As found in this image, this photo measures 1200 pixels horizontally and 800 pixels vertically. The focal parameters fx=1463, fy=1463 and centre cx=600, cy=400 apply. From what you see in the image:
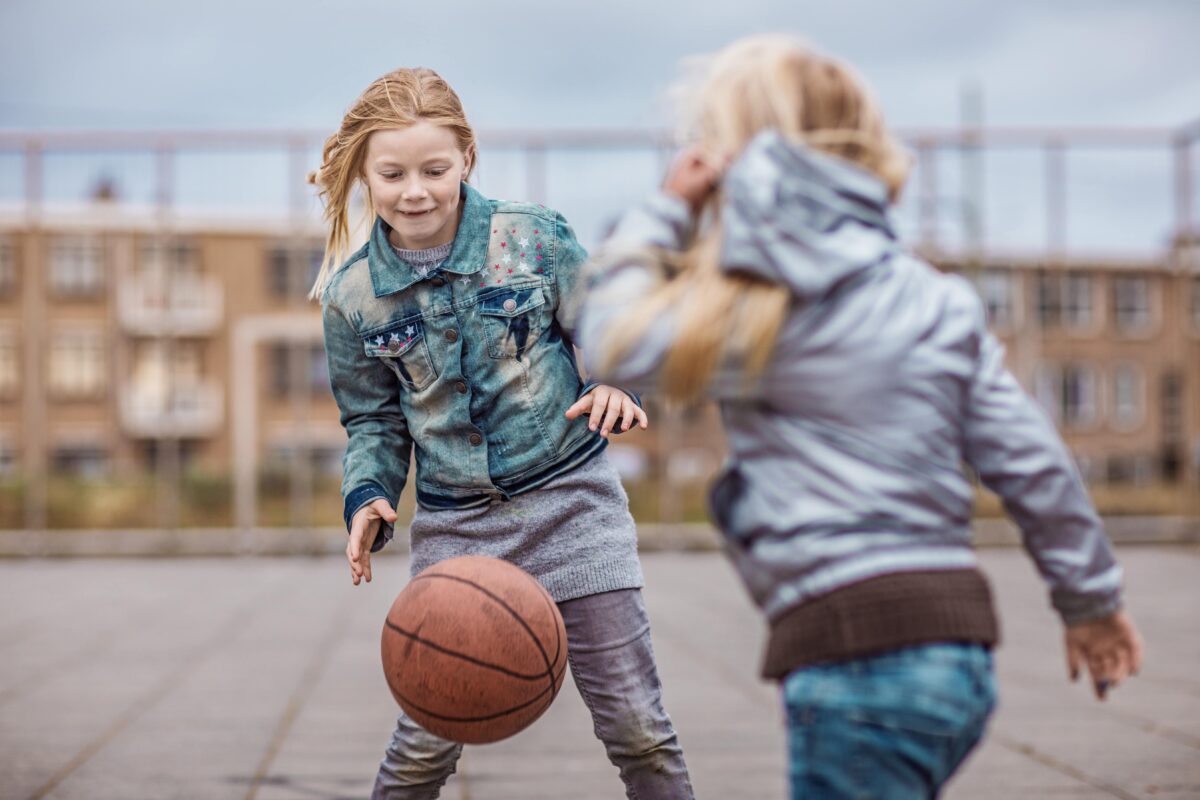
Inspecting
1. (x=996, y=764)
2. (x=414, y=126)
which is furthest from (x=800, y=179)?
(x=996, y=764)

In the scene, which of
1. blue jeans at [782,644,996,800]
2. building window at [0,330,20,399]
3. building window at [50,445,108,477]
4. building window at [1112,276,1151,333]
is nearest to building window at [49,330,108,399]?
building window at [0,330,20,399]

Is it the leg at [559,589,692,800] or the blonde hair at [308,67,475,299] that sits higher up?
the blonde hair at [308,67,475,299]

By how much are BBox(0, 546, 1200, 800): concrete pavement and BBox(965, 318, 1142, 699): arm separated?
247 cm

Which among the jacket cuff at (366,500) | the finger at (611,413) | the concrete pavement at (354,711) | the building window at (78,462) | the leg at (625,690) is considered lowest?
the concrete pavement at (354,711)

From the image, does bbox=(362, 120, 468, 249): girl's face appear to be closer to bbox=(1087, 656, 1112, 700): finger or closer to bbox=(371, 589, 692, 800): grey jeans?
bbox=(371, 589, 692, 800): grey jeans

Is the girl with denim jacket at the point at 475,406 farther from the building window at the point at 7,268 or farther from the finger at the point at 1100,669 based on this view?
the building window at the point at 7,268

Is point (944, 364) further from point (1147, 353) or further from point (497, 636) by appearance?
point (1147, 353)

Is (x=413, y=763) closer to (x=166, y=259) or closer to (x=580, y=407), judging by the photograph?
(x=580, y=407)

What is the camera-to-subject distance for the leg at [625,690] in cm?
276

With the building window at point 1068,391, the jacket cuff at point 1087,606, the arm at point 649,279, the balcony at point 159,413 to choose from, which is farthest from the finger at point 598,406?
the building window at point 1068,391

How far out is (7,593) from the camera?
10172 mm

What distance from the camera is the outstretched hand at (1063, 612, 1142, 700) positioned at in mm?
1980

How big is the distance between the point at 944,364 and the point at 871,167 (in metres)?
0.28

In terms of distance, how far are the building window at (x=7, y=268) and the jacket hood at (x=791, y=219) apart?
12809 millimetres
